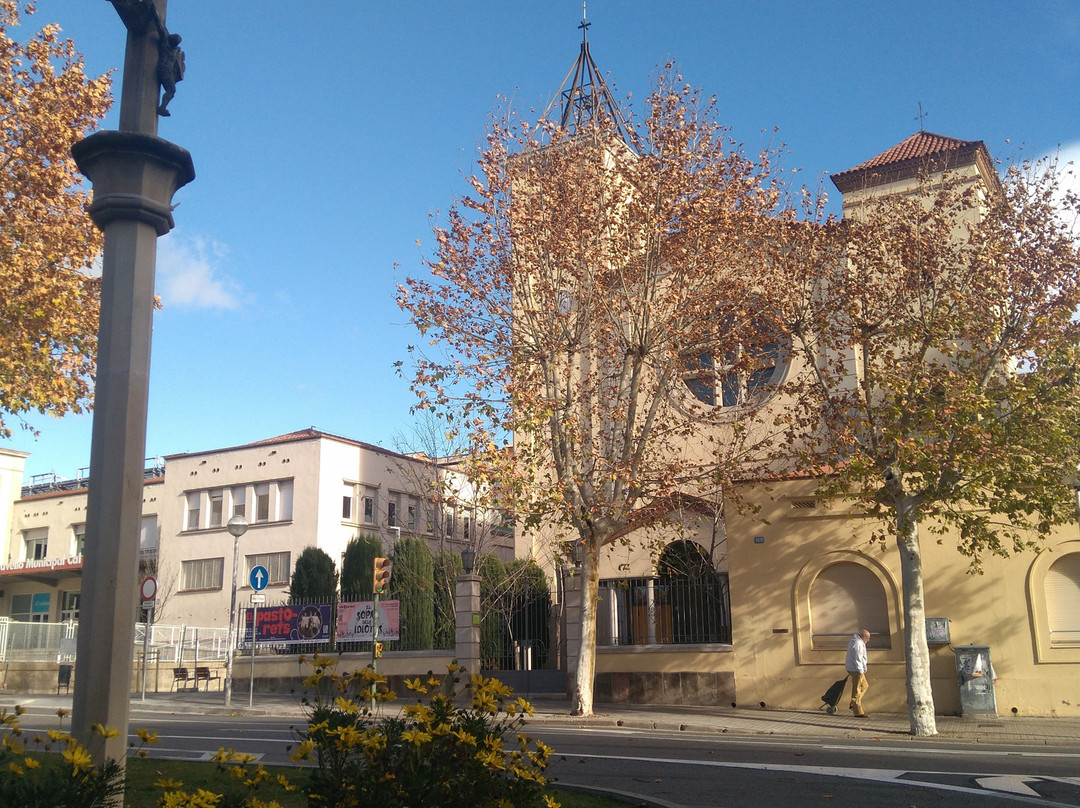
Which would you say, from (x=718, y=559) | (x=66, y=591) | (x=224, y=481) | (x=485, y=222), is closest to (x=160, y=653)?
(x=224, y=481)

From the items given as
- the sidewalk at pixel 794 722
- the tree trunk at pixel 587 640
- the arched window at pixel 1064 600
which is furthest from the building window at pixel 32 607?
the arched window at pixel 1064 600

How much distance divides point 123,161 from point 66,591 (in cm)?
4481

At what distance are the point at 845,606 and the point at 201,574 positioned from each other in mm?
30289

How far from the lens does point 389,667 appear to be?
25.2 metres

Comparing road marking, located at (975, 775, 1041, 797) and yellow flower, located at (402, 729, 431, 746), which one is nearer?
yellow flower, located at (402, 729, 431, 746)

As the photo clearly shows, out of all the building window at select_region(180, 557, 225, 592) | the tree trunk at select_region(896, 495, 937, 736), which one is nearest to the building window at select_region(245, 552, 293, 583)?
the building window at select_region(180, 557, 225, 592)

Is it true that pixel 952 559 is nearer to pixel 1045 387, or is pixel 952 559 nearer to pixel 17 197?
pixel 1045 387

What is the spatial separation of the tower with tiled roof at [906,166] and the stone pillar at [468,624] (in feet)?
44.7

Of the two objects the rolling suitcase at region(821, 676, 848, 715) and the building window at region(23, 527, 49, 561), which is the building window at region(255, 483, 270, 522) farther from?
the rolling suitcase at region(821, 676, 848, 715)

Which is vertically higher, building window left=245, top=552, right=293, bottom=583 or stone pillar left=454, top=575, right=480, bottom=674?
building window left=245, top=552, right=293, bottom=583

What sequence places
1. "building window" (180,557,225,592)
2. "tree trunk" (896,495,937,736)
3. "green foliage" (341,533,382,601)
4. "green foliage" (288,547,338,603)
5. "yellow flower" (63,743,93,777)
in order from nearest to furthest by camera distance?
"yellow flower" (63,743,93,777)
"tree trunk" (896,495,937,736)
"green foliage" (341,533,382,601)
"green foliage" (288,547,338,603)
"building window" (180,557,225,592)

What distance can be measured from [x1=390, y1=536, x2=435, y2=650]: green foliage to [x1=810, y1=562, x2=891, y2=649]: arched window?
478 inches

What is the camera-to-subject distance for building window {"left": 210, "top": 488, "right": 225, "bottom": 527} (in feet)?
140

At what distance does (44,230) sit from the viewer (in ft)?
59.1
